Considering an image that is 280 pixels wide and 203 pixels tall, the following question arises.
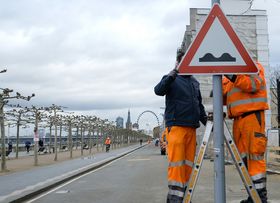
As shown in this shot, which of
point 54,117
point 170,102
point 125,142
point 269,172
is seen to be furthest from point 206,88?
point 125,142

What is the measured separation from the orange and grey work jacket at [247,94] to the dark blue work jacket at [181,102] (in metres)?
0.45

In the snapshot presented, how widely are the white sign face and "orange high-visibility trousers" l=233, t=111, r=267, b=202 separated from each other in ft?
3.34

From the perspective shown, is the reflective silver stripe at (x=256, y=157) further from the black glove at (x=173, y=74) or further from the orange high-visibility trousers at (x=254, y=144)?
the black glove at (x=173, y=74)

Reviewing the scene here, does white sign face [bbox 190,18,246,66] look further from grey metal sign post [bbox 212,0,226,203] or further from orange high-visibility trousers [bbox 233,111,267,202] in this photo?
orange high-visibility trousers [bbox 233,111,267,202]

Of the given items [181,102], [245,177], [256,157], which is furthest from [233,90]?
[245,177]

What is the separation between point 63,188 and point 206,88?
3579 centimetres

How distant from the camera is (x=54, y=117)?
1539 inches

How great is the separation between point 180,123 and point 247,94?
87 centimetres

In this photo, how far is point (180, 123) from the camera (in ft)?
18.3

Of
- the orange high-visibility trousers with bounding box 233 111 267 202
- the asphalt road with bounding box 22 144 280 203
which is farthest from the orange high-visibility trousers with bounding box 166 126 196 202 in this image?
the asphalt road with bounding box 22 144 280 203

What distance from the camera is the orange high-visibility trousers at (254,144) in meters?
5.13

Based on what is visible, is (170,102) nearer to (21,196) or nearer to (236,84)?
(236,84)

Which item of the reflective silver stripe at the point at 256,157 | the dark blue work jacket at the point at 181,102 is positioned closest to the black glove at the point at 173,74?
the dark blue work jacket at the point at 181,102

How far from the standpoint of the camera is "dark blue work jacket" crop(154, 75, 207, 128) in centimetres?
558
